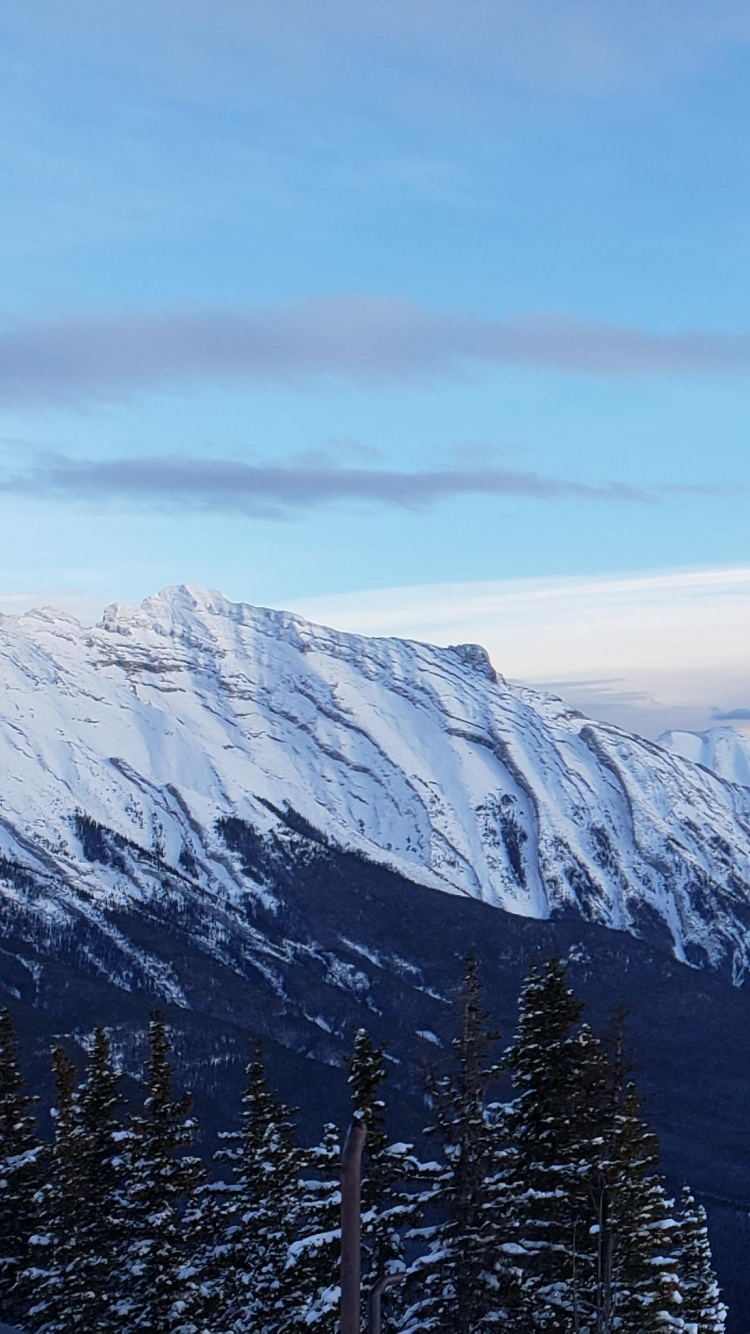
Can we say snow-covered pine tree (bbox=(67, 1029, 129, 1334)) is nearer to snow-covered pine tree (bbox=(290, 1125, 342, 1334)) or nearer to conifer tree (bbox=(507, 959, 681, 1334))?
snow-covered pine tree (bbox=(290, 1125, 342, 1334))

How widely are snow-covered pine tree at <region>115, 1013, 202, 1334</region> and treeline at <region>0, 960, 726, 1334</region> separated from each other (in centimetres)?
7

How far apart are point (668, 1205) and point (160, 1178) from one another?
16693 mm

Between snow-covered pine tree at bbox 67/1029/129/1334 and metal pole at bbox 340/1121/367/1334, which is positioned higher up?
metal pole at bbox 340/1121/367/1334

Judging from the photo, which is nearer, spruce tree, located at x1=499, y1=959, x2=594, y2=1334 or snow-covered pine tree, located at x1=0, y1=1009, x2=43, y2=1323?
spruce tree, located at x1=499, y1=959, x2=594, y2=1334

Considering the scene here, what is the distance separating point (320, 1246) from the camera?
4450 centimetres

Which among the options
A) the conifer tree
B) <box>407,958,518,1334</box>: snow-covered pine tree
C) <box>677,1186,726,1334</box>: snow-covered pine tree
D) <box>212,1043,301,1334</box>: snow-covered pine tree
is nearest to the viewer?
<box>407,958,518,1334</box>: snow-covered pine tree

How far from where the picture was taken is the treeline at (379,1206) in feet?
140

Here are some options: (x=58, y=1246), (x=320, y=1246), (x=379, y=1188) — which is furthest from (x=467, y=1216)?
(x=58, y=1246)

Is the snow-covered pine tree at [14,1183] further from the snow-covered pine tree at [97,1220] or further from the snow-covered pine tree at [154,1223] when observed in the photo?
the snow-covered pine tree at [154,1223]

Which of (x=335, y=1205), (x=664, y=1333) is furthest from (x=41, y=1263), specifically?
(x=664, y=1333)

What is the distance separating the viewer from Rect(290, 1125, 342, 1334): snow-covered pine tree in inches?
1700

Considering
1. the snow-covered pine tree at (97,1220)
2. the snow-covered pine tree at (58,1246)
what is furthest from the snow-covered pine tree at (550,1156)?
the snow-covered pine tree at (58,1246)

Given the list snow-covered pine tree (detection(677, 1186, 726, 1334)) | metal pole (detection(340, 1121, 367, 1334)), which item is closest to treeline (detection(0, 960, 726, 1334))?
snow-covered pine tree (detection(677, 1186, 726, 1334))

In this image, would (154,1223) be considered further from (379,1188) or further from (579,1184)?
(579,1184)
